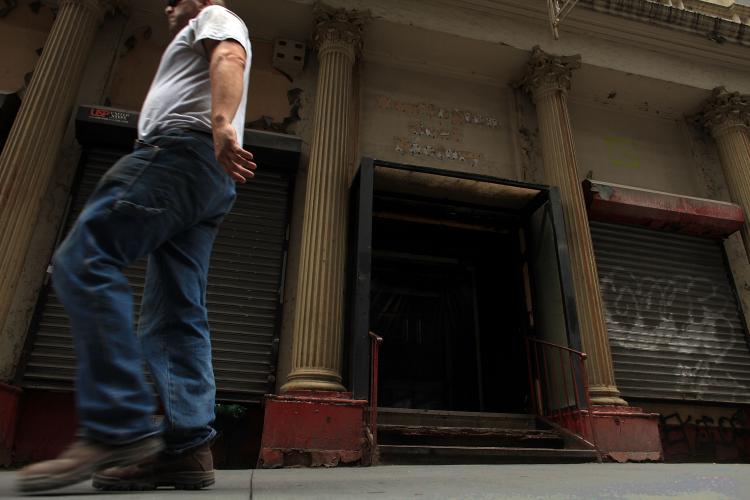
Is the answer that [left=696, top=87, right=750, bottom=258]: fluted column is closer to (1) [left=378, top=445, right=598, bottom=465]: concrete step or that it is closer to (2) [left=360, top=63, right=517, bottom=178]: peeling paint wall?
(2) [left=360, top=63, right=517, bottom=178]: peeling paint wall

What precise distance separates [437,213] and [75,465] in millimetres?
6199

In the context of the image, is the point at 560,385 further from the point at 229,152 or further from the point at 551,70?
the point at 229,152

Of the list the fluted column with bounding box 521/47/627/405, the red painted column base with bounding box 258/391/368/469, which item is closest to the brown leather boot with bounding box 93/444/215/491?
the red painted column base with bounding box 258/391/368/469

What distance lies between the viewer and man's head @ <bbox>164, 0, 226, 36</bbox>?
2.27 m

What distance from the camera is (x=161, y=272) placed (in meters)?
1.95

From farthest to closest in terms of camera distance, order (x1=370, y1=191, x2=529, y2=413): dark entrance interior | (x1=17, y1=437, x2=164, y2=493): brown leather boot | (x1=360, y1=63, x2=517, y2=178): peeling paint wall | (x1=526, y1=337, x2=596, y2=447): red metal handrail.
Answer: (x1=360, y1=63, x2=517, y2=178): peeling paint wall → (x1=370, y1=191, x2=529, y2=413): dark entrance interior → (x1=526, y1=337, x2=596, y2=447): red metal handrail → (x1=17, y1=437, x2=164, y2=493): brown leather boot

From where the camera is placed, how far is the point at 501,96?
8.29 metres

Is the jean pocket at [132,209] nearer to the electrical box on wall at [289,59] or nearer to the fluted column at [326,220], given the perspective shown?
the fluted column at [326,220]

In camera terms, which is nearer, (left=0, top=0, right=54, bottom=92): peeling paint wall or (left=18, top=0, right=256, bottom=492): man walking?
(left=18, top=0, right=256, bottom=492): man walking

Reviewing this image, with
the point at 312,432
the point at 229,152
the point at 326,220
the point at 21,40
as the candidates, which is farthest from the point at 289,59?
the point at 229,152

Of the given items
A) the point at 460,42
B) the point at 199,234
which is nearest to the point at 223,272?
the point at 199,234

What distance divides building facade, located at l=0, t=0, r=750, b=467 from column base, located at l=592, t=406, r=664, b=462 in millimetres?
28

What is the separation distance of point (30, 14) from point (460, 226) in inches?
263

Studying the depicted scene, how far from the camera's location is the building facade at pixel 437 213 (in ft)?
17.4
